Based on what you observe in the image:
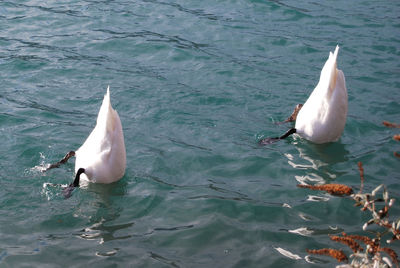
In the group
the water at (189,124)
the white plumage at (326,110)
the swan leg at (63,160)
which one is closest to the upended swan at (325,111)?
the white plumage at (326,110)

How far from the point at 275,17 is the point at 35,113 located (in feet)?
16.6

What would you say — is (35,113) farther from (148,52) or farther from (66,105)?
(148,52)

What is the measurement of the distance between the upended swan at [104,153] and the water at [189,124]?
170 millimetres

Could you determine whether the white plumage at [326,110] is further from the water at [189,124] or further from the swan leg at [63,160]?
the swan leg at [63,160]

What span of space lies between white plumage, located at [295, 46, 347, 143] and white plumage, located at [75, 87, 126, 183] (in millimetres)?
2159

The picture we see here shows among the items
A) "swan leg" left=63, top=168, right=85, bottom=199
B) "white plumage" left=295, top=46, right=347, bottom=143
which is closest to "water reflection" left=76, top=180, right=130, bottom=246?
"swan leg" left=63, top=168, right=85, bottom=199

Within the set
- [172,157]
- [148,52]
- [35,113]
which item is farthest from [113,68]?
[172,157]

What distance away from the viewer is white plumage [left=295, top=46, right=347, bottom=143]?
5.86 m

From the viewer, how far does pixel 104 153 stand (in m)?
5.12

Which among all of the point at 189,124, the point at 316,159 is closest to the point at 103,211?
the point at 189,124

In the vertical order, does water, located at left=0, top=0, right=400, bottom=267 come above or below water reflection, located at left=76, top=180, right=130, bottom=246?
above

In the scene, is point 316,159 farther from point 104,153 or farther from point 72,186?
point 72,186

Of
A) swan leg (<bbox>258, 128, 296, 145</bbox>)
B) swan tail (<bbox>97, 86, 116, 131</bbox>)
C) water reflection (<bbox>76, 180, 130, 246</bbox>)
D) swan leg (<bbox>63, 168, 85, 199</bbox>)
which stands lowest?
water reflection (<bbox>76, 180, 130, 246</bbox>)

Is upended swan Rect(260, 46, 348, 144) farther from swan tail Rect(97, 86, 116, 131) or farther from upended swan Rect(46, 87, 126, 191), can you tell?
swan tail Rect(97, 86, 116, 131)
